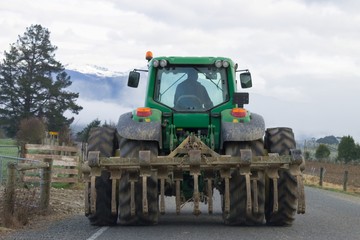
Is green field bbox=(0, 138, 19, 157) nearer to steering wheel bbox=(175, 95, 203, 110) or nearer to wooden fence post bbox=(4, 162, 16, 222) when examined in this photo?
wooden fence post bbox=(4, 162, 16, 222)

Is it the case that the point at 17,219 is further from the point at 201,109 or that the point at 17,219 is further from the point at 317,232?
the point at 317,232

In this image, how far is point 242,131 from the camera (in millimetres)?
10312

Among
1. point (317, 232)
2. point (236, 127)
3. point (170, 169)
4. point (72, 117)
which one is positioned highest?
point (72, 117)

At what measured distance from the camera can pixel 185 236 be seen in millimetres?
9156

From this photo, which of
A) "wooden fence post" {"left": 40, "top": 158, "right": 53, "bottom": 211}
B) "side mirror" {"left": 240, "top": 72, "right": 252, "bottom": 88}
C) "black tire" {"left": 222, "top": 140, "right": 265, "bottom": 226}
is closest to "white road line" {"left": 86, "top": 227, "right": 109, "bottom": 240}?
"black tire" {"left": 222, "top": 140, "right": 265, "bottom": 226}

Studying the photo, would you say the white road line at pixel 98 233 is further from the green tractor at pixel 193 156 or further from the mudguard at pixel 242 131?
the mudguard at pixel 242 131

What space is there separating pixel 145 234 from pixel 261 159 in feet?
6.66

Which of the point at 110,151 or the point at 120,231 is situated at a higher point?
the point at 110,151

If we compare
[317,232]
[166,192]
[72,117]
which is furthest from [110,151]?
[72,117]

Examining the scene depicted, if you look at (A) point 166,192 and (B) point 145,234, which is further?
(A) point 166,192

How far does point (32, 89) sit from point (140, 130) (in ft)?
186

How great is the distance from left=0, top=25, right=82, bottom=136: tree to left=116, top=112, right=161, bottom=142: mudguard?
53.3 m

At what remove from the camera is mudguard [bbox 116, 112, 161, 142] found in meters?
10.3

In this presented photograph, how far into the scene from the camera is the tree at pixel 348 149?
92.8 meters
